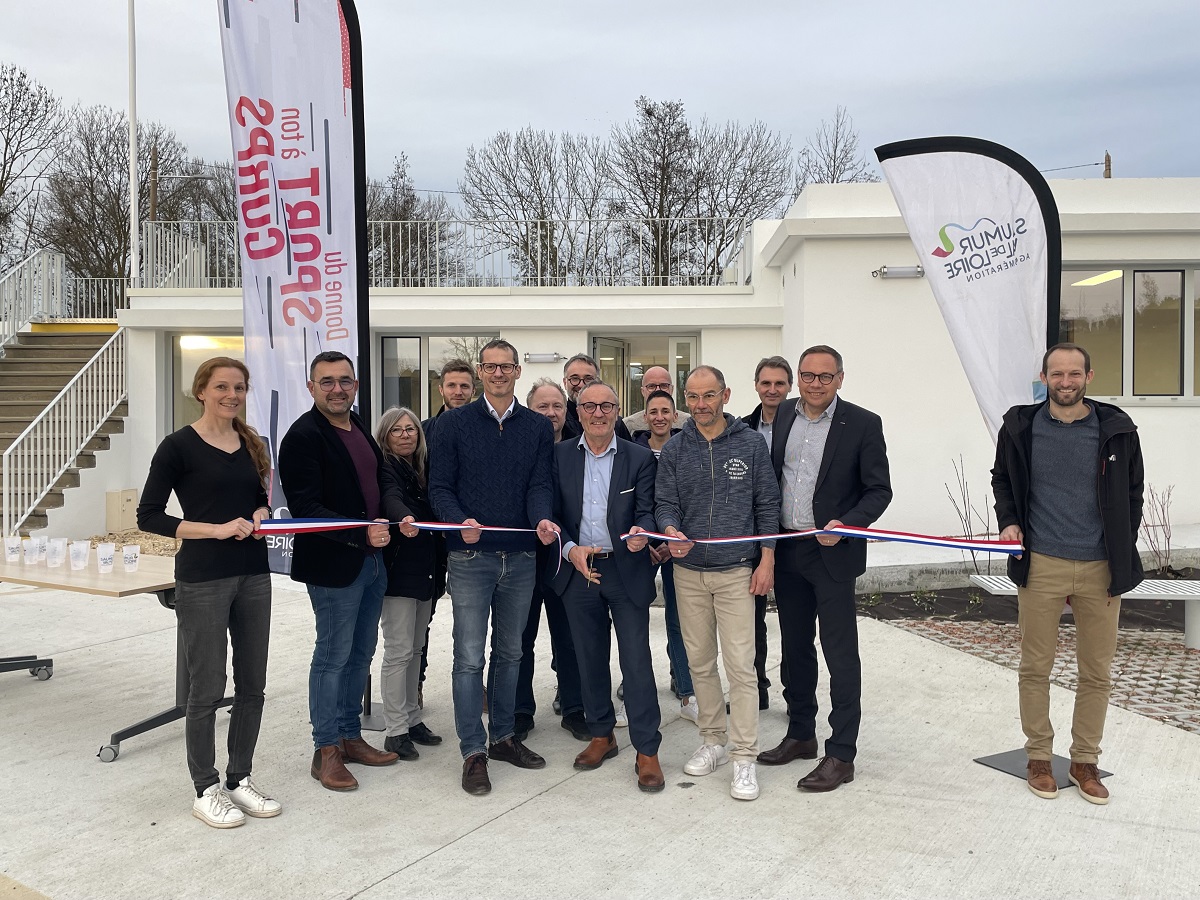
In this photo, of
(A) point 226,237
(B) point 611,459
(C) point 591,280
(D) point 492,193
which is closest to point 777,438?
(B) point 611,459

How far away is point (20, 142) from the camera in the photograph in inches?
1041

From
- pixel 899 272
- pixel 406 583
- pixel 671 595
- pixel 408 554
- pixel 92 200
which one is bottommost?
pixel 671 595

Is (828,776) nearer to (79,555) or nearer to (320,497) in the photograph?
(320,497)

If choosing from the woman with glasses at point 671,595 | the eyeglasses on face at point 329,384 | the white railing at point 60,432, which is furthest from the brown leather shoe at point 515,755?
the white railing at point 60,432

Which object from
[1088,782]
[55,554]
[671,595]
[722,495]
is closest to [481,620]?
[722,495]

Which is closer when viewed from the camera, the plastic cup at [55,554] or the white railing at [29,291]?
the plastic cup at [55,554]

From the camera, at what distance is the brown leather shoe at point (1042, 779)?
417cm

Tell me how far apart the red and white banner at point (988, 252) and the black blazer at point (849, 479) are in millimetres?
1551

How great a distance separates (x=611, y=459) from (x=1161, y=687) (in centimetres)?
402

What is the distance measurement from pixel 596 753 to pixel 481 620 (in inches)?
35.5

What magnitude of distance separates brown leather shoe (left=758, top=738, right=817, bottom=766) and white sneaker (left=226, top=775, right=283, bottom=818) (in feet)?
7.60

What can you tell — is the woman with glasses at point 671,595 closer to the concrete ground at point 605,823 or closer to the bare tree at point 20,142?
the concrete ground at point 605,823

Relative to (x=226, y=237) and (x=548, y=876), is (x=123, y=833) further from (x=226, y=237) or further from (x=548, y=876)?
(x=226, y=237)

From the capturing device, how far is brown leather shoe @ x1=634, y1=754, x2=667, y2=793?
429 cm
